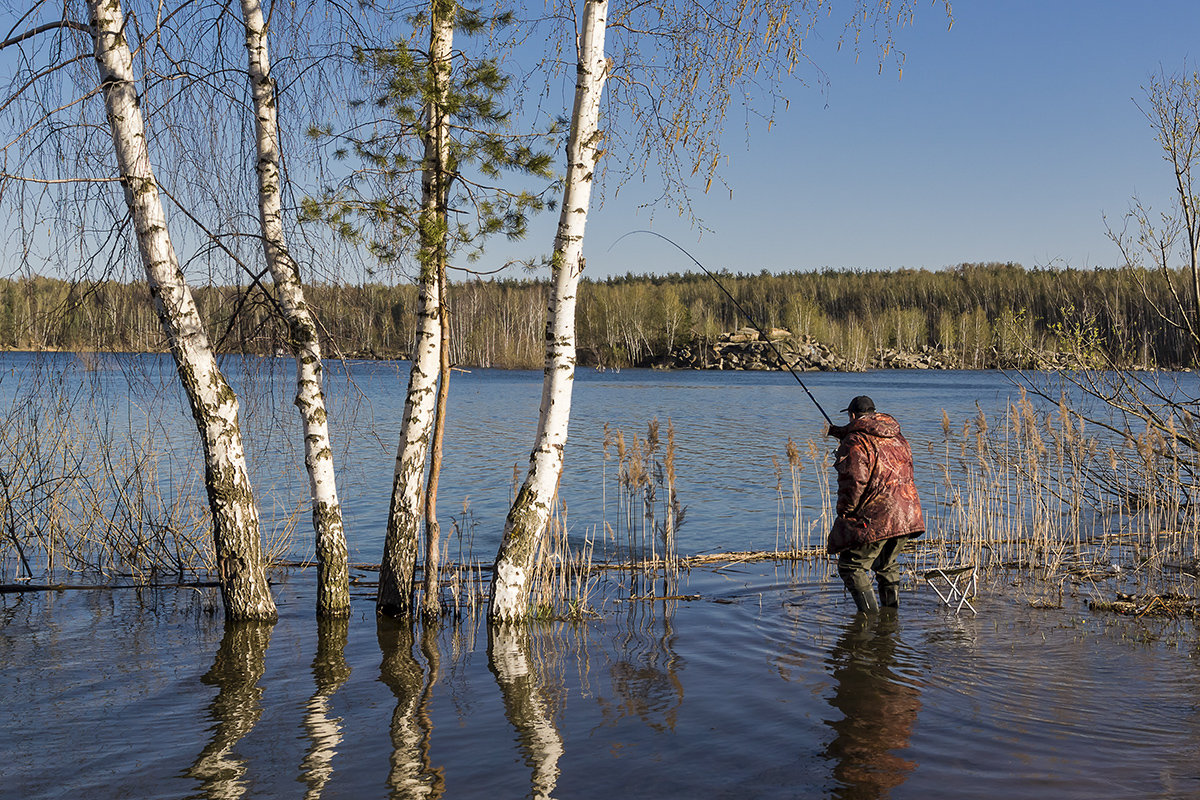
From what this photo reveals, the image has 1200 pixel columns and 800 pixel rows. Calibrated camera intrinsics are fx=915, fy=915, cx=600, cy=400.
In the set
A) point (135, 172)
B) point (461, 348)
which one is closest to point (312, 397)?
point (461, 348)

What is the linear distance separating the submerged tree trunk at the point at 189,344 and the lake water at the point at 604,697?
20.5 inches

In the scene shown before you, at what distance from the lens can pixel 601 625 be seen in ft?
26.2

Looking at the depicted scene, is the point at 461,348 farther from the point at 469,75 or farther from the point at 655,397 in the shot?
the point at 655,397

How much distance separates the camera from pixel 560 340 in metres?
7.20

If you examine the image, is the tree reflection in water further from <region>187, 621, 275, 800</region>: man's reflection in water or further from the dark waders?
<region>187, 621, 275, 800</region>: man's reflection in water

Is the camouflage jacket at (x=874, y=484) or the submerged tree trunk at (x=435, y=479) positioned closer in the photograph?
the submerged tree trunk at (x=435, y=479)

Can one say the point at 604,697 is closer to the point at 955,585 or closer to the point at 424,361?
the point at 424,361

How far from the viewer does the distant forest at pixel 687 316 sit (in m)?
6.97

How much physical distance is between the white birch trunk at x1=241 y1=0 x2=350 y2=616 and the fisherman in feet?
13.8

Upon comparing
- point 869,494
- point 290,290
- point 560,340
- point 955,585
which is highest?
point 290,290

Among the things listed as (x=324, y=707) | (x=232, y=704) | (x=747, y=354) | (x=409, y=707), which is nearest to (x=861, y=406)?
(x=409, y=707)

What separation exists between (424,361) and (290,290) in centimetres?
122

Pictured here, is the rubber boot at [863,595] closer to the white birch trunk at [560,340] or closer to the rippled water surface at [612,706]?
the rippled water surface at [612,706]

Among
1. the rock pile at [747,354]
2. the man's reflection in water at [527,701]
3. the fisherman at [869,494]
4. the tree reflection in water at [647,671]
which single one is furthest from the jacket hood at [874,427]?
the rock pile at [747,354]
